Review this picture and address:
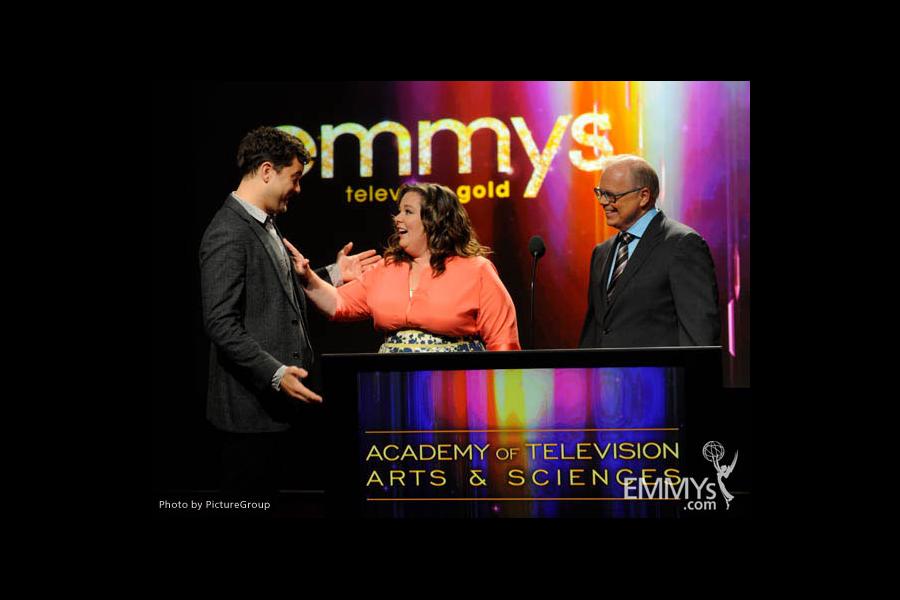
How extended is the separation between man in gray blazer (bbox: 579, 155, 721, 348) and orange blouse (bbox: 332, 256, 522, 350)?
1.51 ft

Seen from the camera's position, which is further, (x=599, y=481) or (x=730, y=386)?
(x=730, y=386)

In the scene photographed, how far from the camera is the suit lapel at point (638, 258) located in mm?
4551

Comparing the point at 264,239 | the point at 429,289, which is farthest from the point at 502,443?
the point at 264,239

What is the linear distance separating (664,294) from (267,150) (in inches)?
75.3

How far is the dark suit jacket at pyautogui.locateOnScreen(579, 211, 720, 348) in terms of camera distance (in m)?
4.46

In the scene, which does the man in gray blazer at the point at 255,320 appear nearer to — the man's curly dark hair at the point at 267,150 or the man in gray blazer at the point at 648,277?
the man's curly dark hair at the point at 267,150

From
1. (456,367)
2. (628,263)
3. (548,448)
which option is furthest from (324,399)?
(628,263)

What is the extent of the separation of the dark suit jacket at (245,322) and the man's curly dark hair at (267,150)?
0.76ft

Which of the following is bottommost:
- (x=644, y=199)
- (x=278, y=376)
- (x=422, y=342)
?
(x=278, y=376)

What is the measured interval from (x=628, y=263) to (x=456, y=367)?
1.08m

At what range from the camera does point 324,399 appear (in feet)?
13.1

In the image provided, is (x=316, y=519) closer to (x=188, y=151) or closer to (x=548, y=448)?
(x=548, y=448)

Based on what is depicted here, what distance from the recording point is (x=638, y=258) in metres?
4.56

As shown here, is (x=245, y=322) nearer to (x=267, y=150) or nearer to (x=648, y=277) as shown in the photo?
(x=267, y=150)
